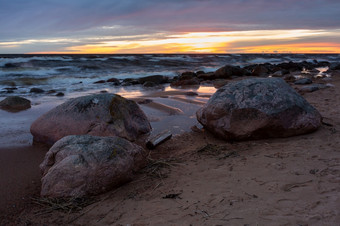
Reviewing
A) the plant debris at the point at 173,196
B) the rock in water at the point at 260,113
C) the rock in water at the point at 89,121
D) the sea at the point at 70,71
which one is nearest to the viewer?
the plant debris at the point at 173,196

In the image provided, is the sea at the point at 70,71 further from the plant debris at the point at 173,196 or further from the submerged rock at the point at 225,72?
the plant debris at the point at 173,196

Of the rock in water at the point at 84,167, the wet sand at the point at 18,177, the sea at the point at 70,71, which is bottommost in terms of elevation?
the wet sand at the point at 18,177

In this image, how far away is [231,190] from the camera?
269cm

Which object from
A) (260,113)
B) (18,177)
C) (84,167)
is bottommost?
(18,177)

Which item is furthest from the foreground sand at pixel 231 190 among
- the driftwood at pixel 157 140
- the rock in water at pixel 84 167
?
the driftwood at pixel 157 140

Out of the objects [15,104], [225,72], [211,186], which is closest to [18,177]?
[211,186]

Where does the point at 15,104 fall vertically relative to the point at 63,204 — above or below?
above

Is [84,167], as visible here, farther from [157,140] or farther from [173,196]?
[157,140]

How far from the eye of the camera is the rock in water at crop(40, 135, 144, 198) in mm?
3049

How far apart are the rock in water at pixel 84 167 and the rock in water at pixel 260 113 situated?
1836 millimetres

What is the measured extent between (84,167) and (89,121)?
183cm

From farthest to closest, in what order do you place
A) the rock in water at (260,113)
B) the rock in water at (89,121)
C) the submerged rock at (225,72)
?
the submerged rock at (225,72) < the rock in water at (89,121) < the rock in water at (260,113)

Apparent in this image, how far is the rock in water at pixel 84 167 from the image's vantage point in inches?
120

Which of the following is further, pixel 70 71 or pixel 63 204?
pixel 70 71
